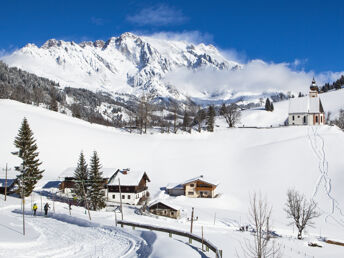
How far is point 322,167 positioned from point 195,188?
87.3ft

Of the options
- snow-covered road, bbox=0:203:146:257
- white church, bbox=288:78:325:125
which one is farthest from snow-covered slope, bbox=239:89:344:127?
snow-covered road, bbox=0:203:146:257

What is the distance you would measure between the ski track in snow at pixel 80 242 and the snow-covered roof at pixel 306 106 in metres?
90.1

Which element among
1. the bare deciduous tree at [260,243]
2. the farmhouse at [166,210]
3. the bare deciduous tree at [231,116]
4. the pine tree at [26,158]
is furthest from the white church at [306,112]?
the pine tree at [26,158]

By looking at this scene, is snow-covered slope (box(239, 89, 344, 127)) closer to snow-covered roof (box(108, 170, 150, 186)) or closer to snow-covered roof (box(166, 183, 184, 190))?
snow-covered roof (box(166, 183, 184, 190))

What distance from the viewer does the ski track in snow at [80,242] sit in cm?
2167

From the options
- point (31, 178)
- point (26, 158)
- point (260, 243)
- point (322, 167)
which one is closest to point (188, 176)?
point (322, 167)

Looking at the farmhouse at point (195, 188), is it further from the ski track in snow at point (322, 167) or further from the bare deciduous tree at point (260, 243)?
the bare deciduous tree at point (260, 243)

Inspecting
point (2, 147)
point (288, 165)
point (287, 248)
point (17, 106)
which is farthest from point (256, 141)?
point (17, 106)

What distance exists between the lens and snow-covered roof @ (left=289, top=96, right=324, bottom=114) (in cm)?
10362

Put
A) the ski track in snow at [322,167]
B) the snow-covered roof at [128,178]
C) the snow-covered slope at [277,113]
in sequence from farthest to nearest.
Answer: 1. the snow-covered slope at [277,113]
2. the snow-covered roof at [128,178]
3. the ski track in snow at [322,167]

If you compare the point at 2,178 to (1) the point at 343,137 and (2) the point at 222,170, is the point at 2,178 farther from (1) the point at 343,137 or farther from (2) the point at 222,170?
(1) the point at 343,137

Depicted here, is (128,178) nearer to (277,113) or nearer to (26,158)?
(26,158)

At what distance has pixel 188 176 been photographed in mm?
73375

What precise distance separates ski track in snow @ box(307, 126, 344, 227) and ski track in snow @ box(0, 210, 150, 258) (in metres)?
37.7
